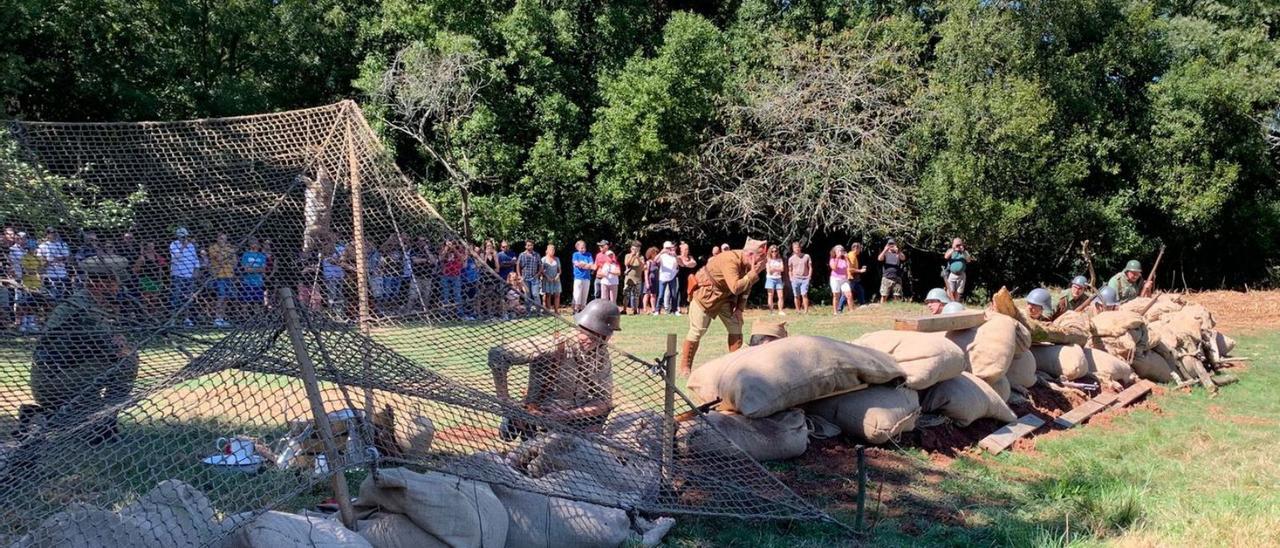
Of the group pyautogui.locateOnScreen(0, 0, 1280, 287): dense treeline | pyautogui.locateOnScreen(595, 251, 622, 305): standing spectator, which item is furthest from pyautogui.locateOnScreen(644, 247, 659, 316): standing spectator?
pyautogui.locateOnScreen(0, 0, 1280, 287): dense treeline

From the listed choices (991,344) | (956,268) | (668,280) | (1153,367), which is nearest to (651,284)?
(668,280)

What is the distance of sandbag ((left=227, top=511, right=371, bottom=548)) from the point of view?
3799mm

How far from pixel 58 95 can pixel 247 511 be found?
14319 millimetres

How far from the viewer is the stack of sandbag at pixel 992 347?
8.20 m

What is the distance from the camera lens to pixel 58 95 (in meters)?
15.5

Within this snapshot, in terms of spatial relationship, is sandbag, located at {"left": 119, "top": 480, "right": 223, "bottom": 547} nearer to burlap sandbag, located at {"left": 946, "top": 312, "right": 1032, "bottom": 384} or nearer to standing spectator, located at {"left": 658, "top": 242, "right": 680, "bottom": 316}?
burlap sandbag, located at {"left": 946, "top": 312, "right": 1032, "bottom": 384}

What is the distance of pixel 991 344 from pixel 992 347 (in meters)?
0.03

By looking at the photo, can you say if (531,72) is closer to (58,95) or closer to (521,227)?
(521,227)

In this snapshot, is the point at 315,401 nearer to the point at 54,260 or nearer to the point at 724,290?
the point at 54,260

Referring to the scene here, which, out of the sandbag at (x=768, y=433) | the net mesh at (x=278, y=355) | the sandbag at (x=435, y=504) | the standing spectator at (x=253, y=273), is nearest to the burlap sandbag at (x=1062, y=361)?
the sandbag at (x=768, y=433)

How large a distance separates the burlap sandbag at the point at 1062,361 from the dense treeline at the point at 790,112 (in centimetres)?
989

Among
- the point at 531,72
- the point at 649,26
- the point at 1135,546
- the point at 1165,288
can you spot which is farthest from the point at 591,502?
the point at 1165,288

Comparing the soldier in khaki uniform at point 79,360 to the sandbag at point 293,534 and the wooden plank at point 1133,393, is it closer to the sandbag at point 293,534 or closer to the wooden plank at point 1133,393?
the sandbag at point 293,534

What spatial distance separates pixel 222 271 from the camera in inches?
266
